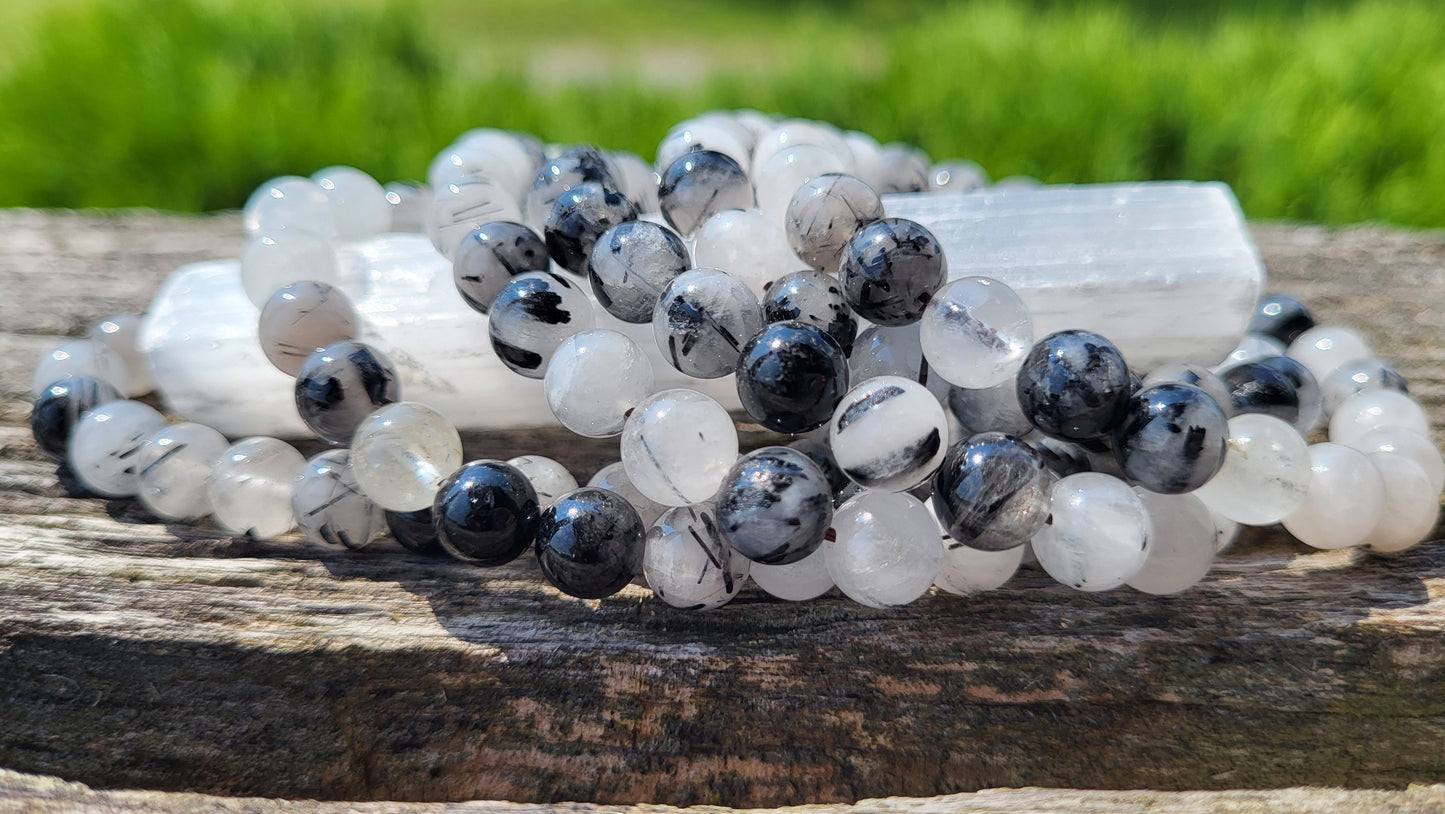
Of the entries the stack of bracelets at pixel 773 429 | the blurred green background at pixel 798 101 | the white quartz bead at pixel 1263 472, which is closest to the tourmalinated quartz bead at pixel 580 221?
the stack of bracelets at pixel 773 429

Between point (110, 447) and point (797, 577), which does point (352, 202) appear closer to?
point (110, 447)

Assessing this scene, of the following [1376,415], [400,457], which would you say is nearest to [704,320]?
[400,457]

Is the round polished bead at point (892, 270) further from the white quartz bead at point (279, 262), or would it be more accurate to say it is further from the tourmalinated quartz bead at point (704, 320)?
the white quartz bead at point (279, 262)

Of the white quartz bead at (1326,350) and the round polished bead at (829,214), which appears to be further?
the white quartz bead at (1326,350)

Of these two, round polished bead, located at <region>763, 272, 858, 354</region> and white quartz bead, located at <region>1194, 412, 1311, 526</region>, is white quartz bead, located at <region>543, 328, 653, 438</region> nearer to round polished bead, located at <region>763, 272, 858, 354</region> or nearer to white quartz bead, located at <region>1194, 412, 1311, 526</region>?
round polished bead, located at <region>763, 272, 858, 354</region>

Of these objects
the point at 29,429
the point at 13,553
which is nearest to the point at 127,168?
the point at 29,429

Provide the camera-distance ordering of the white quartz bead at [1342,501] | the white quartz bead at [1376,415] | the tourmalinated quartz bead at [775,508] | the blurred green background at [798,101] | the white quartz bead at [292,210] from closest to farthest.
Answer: the tourmalinated quartz bead at [775,508] < the white quartz bead at [1342,501] < the white quartz bead at [1376,415] < the white quartz bead at [292,210] < the blurred green background at [798,101]
